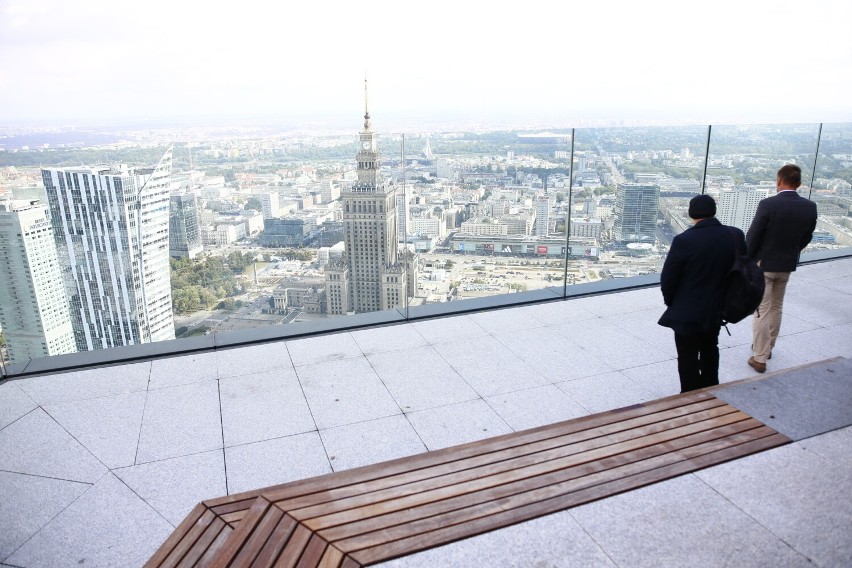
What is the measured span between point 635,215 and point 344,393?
3553 millimetres

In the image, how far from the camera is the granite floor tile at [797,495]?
186 centimetres

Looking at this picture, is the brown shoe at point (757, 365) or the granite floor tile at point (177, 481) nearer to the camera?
the granite floor tile at point (177, 481)

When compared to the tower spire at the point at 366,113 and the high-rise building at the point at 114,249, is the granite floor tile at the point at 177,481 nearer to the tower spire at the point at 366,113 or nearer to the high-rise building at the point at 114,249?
the high-rise building at the point at 114,249

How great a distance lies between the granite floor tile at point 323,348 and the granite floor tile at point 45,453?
150 cm

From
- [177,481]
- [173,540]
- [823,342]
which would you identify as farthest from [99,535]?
[823,342]

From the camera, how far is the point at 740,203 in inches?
211

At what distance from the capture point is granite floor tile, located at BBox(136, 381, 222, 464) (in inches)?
116

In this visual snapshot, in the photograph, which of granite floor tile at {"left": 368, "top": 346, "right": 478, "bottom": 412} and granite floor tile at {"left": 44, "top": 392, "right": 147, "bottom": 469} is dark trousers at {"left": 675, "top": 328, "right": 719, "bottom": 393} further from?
granite floor tile at {"left": 44, "top": 392, "right": 147, "bottom": 469}

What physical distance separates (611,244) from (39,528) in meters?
4.95

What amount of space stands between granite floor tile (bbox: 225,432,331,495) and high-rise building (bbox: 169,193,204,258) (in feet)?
6.41

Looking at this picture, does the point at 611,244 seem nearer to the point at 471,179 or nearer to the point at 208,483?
the point at 471,179

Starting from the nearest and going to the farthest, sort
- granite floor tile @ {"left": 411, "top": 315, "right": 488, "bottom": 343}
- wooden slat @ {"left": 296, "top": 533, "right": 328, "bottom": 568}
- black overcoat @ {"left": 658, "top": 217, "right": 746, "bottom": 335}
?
1. wooden slat @ {"left": 296, "top": 533, "right": 328, "bottom": 568}
2. black overcoat @ {"left": 658, "top": 217, "right": 746, "bottom": 335}
3. granite floor tile @ {"left": 411, "top": 315, "right": 488, "bottom": 343}

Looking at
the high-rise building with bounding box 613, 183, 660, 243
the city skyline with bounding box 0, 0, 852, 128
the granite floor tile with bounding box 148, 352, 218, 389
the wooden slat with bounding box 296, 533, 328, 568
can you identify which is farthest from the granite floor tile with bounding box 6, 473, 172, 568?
the high-rise building with bounding box 613, 183, 660, 243

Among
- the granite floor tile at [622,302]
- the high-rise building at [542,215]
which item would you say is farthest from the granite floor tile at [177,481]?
the granite floor tile at [622,302]
